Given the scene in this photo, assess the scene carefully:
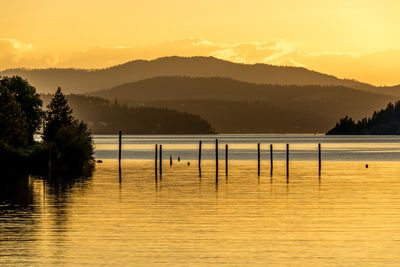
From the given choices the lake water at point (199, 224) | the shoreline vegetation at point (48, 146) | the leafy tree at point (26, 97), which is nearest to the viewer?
the lake water at point (199, 224)

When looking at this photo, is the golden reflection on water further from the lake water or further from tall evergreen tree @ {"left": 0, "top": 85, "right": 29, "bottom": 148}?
tall evergreen tree @ {"left": 0, "top": 85, "right": 29, "bottom": 148}

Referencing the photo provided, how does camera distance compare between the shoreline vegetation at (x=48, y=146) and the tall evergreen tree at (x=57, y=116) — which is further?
the tall evergreen tree at (x=57, y=116)

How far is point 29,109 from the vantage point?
427 feet

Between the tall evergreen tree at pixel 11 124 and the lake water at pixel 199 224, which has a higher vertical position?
the tall evergreen tree at pixel 11 124

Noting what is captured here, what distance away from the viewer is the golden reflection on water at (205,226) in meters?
29.6

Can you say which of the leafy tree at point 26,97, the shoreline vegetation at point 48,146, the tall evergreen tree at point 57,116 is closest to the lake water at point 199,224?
the shoreline vegetation at point 48,146

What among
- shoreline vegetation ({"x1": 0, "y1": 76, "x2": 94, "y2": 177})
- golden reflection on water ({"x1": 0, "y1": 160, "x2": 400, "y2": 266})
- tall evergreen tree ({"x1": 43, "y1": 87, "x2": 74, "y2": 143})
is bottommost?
golden reflection on water ({"x1": 0, "y1": 160, "x2": 400, "y2": 266})

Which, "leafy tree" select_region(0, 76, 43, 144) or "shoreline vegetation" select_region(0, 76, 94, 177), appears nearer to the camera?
"shoreline vegetation" select_region(0, 76, 94, 177)

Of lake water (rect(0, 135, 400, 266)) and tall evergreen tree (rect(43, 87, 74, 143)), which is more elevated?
tall evergreen tree (rect(43, 87, 74, 143))

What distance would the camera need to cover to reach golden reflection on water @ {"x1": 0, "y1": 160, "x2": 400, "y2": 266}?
29.6 metres

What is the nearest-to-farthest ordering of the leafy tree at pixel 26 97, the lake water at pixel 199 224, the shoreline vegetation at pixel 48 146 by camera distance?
the lake water at pixel 199 224 → the shoreline vegetation at pixel 48 146 → the leafy tree at pixel 26 97

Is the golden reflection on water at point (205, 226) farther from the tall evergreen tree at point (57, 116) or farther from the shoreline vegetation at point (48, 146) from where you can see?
the tall evergreen tree at point (57, 116)

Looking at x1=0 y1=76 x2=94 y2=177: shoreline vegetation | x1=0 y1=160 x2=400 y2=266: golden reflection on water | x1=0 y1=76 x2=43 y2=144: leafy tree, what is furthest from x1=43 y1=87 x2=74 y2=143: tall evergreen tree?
x1=0 y1=160 x2=400 y2=266: golden reflection on water

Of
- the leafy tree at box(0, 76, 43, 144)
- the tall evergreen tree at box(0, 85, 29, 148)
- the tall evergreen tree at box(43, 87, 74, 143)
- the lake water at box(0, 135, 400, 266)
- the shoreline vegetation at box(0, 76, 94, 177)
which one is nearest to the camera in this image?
the lake water at box(0, 135, 400, 266)
